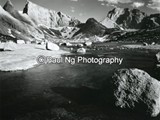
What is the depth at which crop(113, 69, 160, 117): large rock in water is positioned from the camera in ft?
37.4

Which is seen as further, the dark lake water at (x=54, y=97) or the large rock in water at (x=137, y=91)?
the dark lake water at (x=54, y=97)

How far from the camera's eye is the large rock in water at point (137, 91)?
11398mm

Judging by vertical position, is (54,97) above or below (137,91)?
below

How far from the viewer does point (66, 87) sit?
1736cm

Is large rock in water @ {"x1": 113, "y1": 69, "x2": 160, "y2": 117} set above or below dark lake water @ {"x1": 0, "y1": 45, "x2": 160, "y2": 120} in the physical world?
above

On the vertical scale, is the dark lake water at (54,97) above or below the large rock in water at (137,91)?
below

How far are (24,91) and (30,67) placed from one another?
35.5 feet

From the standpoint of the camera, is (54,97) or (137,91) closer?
(137,91)

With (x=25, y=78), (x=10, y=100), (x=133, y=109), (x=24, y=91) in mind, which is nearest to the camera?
(x=133, y=109)

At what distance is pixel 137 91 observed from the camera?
1207 cm

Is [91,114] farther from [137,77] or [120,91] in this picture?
[137,77]

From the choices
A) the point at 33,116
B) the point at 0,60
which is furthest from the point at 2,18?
the point at 33,116

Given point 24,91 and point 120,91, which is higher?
point 120,91

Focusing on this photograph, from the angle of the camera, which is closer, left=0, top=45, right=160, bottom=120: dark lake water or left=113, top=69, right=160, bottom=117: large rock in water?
left=113, top=69, right=160, bottom=117: large rock in water
